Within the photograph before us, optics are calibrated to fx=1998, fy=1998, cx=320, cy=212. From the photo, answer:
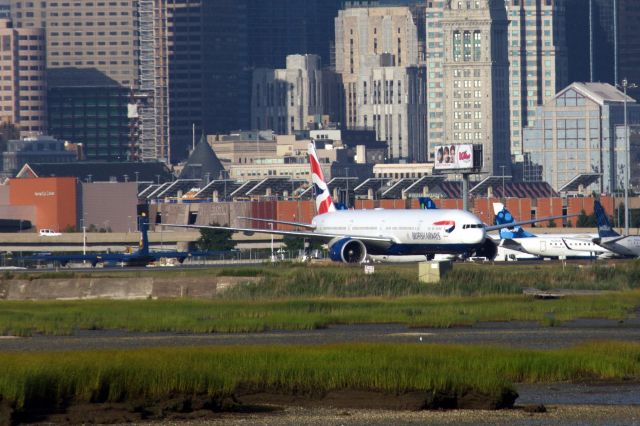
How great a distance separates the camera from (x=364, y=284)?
115250 mm

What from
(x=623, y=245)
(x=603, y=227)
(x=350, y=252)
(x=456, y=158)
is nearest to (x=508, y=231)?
(x=603, y=227)

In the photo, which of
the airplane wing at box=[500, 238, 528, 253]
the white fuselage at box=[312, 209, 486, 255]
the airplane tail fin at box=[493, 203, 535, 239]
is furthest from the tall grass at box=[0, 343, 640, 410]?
the airplane tail fin at box=[493, 203, 535, 239]

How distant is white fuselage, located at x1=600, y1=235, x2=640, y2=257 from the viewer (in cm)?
16350

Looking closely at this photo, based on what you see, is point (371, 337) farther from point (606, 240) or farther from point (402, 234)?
point (606, 240)

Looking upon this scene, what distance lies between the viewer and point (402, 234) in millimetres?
149125

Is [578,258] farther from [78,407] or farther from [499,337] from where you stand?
[78,407]

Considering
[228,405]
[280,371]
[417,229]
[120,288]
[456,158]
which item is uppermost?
[456,158]

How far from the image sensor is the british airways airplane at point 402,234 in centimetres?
14488

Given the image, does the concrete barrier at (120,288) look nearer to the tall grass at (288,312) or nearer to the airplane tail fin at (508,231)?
the tall grass at (288,312)

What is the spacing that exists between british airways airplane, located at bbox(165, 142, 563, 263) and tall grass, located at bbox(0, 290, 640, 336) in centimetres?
3469

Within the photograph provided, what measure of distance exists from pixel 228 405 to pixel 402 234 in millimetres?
91699

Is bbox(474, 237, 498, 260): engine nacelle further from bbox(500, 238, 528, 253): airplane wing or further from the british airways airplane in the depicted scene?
bbox(500, 238, 528, 253): airplane wing

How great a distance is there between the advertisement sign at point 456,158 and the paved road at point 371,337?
10225 cm

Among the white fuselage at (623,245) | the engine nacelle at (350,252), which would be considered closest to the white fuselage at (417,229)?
the engine nacelle at (350,252)
